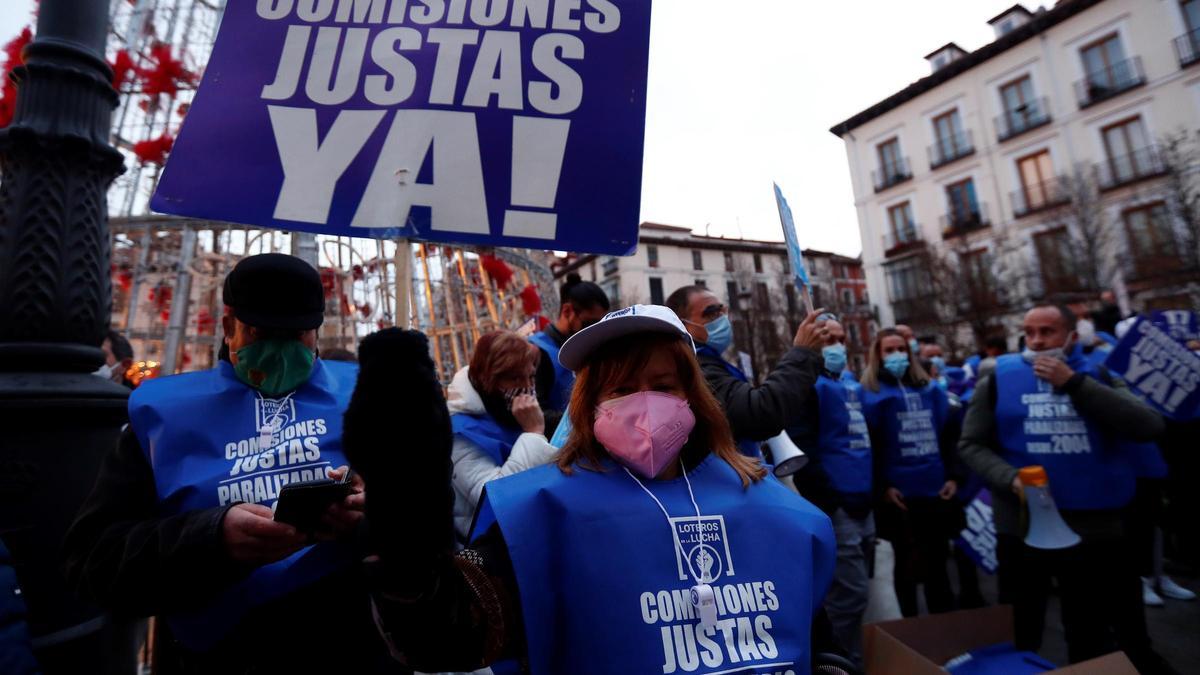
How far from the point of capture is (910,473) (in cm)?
442

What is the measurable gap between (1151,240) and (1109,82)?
10029mm

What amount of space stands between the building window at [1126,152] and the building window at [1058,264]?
4499 millimetres

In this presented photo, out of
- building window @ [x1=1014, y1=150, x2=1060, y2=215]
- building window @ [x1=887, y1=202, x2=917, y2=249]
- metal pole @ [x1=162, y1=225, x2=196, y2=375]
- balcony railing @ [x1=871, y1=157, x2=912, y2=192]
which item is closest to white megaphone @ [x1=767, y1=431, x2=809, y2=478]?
metal pole @ [x1=162, y1=225, x2=196, y2=375]

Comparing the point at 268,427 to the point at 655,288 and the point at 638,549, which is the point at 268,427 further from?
the point at 655,288

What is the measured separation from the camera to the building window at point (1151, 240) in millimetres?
14330

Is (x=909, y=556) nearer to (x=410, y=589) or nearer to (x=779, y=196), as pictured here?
(x=779, y=196)

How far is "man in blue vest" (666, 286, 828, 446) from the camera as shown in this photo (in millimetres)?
2629

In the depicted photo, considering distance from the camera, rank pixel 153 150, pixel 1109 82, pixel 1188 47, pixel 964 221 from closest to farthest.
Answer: pixel 153 150 → pixel 1188 47 → pixel 1109 82 → pixel 964 221

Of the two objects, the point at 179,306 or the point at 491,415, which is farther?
the point at 179,306

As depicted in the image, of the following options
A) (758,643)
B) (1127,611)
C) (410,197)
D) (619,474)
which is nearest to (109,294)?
(410,197)

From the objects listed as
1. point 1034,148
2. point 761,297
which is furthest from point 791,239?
point 1034,148

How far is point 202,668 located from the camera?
1452 mm

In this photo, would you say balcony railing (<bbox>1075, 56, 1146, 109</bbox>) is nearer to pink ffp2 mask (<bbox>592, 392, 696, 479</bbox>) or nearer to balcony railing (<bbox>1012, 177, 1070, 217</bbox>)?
balcony railing (<bbox>1012, 177, 1070, 217</bbox>)

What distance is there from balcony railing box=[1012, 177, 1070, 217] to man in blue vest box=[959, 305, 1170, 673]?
24586 mm
